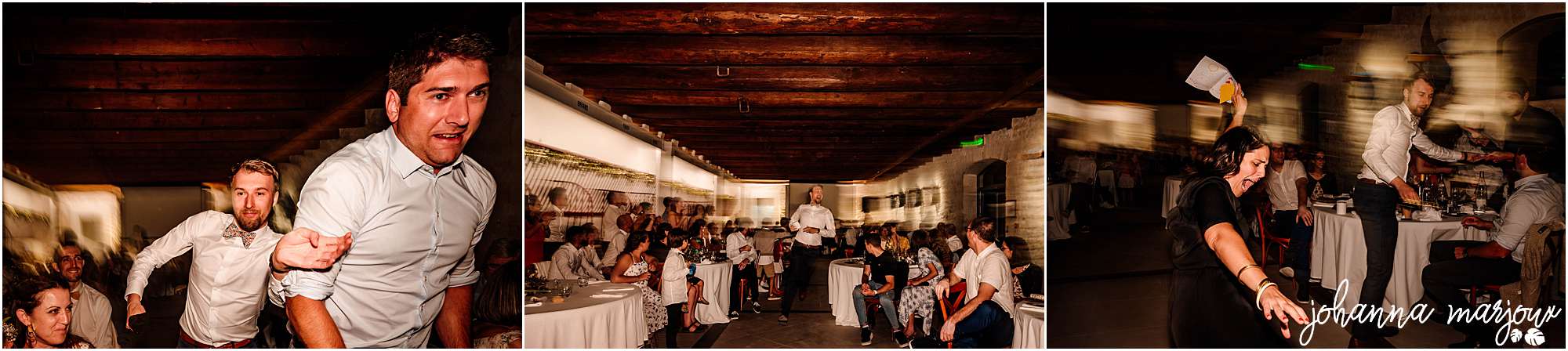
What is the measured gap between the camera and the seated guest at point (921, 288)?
145 inches

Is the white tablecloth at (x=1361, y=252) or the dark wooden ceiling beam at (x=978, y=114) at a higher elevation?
the dark wooden ceiling beam at (x=978, y=114)

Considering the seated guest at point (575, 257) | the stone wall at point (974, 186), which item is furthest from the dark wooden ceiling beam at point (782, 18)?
the seated guest at point (575, 257)

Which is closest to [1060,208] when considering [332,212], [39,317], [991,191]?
[991,191]

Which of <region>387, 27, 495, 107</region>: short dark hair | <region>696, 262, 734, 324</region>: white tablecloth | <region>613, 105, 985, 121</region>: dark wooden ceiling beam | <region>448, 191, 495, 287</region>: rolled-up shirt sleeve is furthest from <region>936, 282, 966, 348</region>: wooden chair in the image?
<region>387, 27, 495, 107</region>: short dark hair

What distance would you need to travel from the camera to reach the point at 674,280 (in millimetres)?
3754

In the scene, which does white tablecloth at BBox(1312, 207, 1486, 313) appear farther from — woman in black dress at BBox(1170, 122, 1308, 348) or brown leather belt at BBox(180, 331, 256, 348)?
brown leather belt at BBox(180, 331, 256, 348)

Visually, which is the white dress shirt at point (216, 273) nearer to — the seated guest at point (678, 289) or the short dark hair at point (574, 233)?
the short dark hair at point (574, 233)

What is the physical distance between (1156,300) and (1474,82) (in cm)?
175

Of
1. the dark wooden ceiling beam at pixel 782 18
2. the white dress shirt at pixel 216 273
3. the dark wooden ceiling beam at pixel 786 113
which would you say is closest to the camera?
the white dress shirt at pixel 216 273

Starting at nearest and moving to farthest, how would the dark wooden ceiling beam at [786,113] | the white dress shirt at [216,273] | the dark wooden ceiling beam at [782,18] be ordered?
1. the white dress shirt at [216,273]
2. the dark wooden ceiling beam at [782,18]
3. the dark wooden ceiling beam at [786,113]

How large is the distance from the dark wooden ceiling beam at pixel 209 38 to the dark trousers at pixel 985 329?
2.99 meters

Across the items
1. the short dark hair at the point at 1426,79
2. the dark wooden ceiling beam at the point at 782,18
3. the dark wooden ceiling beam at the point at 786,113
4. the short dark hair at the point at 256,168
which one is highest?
the dark wooden ceiling beam at the point at 782,18

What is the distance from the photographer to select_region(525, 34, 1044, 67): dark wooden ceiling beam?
3.59m

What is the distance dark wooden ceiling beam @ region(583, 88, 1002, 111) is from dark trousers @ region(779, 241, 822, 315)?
0.70 m
